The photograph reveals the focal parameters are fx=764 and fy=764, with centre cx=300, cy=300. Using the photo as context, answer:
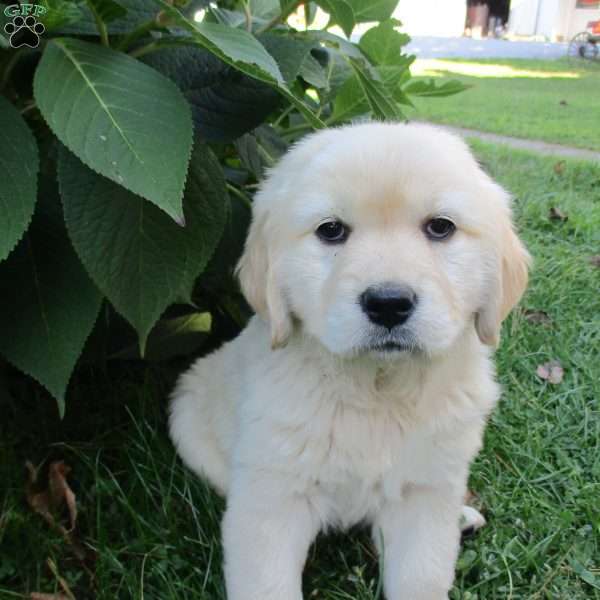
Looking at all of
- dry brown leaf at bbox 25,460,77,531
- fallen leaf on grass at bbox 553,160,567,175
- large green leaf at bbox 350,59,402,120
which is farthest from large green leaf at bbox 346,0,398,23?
fallen leaf on grass at bbox 553,160,567,175

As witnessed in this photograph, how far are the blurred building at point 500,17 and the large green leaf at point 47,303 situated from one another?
102 feet

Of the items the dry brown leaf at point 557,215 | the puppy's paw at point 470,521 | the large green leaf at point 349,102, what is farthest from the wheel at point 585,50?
the puppy's paw at point 470,521

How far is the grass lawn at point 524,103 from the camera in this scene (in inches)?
367

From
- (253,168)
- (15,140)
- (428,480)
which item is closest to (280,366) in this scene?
(428,480)

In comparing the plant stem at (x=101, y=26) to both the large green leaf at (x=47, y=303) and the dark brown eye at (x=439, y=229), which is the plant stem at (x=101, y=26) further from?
the dark brown eye at (x=439, y=229)

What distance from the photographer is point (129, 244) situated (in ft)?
5.32

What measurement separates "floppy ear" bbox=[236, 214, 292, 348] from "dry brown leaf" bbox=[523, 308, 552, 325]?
1.96m

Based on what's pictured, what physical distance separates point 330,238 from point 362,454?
1.82 feet

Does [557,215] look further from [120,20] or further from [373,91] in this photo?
[120,20]

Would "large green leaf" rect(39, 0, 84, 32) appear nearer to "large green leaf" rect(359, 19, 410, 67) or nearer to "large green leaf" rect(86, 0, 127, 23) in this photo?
"large green leaf" rect(86, 0, 127, 23)

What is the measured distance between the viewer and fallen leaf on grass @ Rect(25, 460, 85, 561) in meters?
2.23

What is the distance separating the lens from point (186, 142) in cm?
143

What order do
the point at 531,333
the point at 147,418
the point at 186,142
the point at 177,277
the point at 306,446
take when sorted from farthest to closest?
1. the point at 531,333
2. the point at 147,418
3. the point at 306,446
4. the point at 177,277
5. the point at 186,142

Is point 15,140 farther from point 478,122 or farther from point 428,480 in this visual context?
point 478,122
